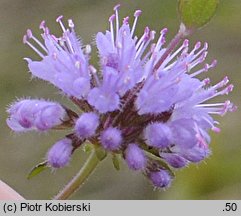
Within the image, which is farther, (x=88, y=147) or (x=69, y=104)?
(x=69, y=104)

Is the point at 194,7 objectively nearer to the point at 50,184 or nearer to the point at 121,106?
the point at 121,106

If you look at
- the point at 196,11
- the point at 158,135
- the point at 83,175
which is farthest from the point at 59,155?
the point at 196,11

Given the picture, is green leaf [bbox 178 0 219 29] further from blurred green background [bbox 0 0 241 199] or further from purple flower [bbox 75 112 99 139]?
blurred green background [bbox 0 0 241 199]

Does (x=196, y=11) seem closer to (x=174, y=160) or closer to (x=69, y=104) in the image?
(x=174, y=160)

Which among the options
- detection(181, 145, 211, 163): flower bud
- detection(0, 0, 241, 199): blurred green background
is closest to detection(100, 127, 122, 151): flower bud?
detection(181, 145, 211, 163): flower bud

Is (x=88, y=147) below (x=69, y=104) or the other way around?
below

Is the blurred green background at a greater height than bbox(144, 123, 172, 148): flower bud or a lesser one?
greater
